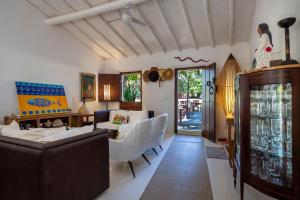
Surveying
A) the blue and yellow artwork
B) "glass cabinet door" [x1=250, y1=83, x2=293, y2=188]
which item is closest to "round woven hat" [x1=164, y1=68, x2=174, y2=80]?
the blue and yellow artwork

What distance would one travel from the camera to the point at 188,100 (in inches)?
257

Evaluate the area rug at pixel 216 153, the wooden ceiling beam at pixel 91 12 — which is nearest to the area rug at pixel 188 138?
the area rug at pixel 216 153

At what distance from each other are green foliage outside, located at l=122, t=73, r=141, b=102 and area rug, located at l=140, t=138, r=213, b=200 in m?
3.06

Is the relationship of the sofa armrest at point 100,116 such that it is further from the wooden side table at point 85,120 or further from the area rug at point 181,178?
the area rug at point 181,178

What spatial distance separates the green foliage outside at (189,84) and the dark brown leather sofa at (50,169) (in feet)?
15.2

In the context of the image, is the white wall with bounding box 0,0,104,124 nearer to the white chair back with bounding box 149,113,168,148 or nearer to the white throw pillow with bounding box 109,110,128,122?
the white throw pillow with bounding box 109,110,128,122

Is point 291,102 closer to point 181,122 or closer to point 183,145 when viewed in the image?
point 183,145

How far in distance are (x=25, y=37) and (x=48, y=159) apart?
13.8 ft

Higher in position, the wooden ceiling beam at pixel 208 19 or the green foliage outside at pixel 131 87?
the wooden ceiling beam at pixel 208 19

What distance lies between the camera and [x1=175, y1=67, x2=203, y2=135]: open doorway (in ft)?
19.9

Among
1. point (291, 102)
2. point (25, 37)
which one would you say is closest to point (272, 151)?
point (291, 102)

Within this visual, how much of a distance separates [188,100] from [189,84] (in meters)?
0.60

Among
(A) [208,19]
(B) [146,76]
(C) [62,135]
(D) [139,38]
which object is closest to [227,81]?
(A) [208,19]

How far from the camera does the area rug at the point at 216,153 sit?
3.62 metres
